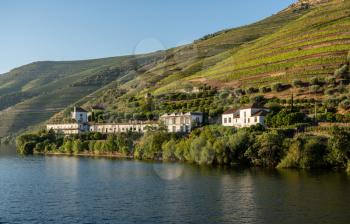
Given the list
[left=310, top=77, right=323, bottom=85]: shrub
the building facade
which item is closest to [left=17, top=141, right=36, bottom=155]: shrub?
the building facade

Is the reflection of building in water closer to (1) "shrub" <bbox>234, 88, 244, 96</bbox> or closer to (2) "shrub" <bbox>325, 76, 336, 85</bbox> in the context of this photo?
(2) "shrub" <bbox>325, 76, 336, 85</bbox>

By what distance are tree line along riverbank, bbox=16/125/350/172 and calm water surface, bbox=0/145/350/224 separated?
5349 mm

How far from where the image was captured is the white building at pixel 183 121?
384ft

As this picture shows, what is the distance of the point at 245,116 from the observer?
107 meters

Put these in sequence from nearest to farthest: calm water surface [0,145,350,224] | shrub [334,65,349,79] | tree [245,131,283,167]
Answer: calm water surface [0,145,350,224] < tree [245,131,283,167] < shrub [334,65,349,79]

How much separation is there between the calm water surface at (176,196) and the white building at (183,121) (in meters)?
40.7

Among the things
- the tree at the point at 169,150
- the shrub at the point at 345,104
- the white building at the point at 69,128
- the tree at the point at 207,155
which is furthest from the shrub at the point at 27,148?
the shrub at the point at 345,104

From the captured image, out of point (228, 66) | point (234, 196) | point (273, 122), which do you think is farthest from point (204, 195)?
point (228, 66)

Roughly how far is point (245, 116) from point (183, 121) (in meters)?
17.3

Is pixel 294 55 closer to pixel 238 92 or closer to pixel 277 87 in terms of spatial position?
pixel 238 92

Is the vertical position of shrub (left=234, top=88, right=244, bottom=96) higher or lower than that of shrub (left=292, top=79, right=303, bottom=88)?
lower

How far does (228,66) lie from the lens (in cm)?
16250

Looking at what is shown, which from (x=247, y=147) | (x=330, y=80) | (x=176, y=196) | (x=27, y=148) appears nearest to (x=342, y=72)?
(x=330, y=80)

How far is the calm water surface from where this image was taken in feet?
143
